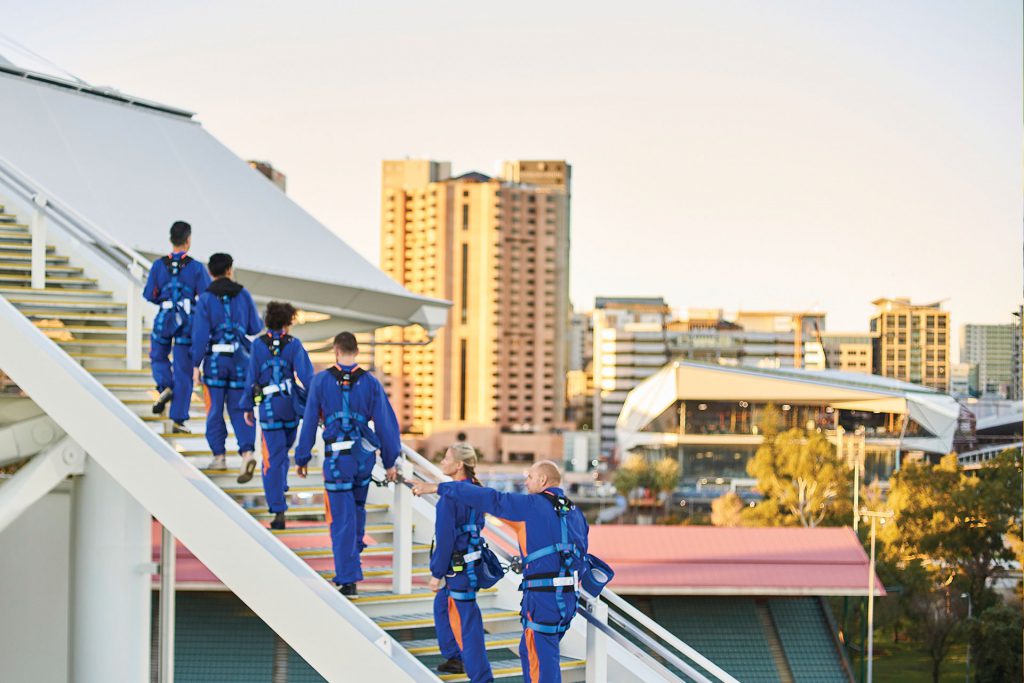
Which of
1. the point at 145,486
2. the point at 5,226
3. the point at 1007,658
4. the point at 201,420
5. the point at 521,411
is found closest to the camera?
the point at 145,486

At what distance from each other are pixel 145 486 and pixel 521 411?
129m

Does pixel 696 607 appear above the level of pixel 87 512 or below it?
below

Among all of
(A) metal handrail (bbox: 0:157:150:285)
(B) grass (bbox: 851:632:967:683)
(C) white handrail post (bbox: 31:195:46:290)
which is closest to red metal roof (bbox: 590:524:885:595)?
(B) grass (bbox: 851:632:967:683)

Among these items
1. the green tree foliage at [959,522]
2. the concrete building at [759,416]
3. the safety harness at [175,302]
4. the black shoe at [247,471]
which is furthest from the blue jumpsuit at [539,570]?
the concrete building at [759,416]

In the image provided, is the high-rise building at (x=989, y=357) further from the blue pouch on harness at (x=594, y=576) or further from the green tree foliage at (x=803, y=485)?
the blue pouch on harness at (x=594, y=576)

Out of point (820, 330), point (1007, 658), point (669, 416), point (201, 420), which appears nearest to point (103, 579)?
point (201, 420)

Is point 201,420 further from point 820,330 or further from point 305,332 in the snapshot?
point 820,330

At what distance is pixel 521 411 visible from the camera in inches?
5320

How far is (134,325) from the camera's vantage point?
29.8ft

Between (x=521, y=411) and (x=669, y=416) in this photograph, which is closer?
(x=669, y=416)

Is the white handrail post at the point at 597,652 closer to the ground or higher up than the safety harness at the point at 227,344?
closer to the ground

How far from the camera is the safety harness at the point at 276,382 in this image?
7.49 m

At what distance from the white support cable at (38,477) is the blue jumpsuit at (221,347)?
0.82 meters

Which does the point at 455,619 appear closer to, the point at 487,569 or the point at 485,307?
the point at 487,569
